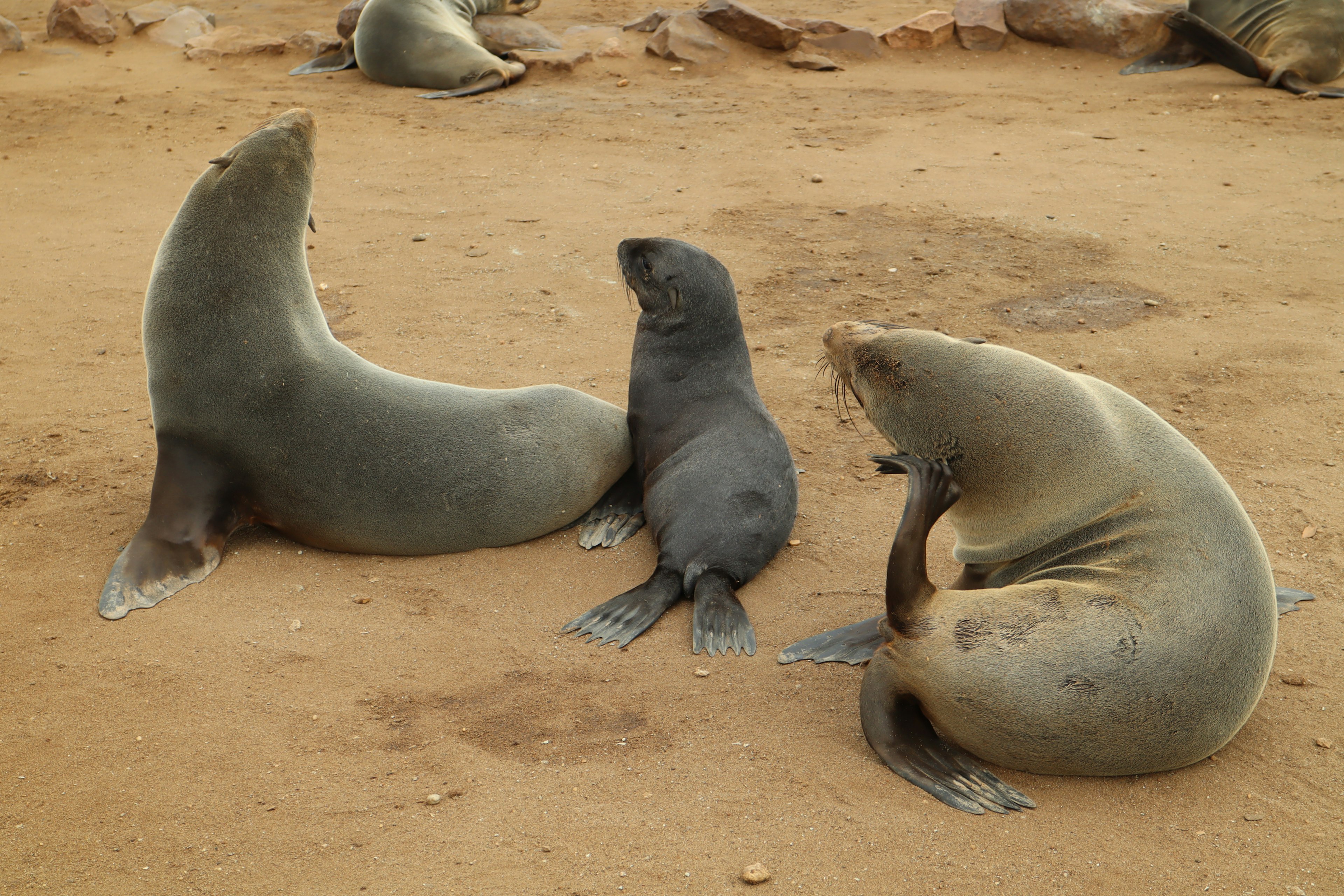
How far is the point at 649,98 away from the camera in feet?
36.1

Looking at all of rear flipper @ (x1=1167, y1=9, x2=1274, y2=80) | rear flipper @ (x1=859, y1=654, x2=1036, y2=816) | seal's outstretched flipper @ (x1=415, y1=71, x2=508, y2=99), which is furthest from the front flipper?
rear flipper @ (x1=1167, y1=9, x2=1274, y2=80)

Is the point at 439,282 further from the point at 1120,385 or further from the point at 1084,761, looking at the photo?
the point at 1084,761

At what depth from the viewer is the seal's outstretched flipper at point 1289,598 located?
142 inches

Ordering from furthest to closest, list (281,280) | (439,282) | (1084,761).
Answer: (439,282) < (281,280) < (1084,761)

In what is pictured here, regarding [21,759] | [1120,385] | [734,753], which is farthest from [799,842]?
[1120,385]

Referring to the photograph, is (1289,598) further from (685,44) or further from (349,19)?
(349,19)

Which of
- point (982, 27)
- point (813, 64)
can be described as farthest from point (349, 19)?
point (982, 27)

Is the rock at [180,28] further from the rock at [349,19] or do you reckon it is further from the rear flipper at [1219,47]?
the rear flipper at [1219,47]

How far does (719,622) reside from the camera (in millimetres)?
3619

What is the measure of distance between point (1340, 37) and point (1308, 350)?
7.59 metres

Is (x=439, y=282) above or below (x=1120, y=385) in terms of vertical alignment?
below

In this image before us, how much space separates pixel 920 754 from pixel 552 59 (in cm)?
1030

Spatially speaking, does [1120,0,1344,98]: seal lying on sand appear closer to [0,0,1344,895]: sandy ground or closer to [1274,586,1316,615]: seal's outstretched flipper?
[0,0,1344,895]: sandy ground

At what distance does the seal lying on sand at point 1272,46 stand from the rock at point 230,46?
9.50 metres
